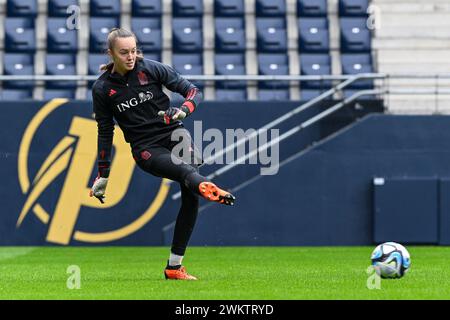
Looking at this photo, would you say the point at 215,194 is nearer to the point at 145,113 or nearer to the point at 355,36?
the point at 145,113

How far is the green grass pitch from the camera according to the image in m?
8.52

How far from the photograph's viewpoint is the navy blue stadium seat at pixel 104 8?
65.2ft

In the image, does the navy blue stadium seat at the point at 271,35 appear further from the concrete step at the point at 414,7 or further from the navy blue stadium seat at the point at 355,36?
the concrete step at the point at 414,7

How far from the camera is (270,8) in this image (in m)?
19.9

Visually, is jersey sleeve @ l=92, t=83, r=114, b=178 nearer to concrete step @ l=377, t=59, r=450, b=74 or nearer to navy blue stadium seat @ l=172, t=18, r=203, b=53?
navy blue stadium seat @ l=172, t=18, r=203, b=53

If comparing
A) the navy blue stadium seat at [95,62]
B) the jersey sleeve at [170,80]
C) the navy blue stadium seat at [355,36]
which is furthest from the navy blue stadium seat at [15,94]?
the jersey sleeve at [170,80]

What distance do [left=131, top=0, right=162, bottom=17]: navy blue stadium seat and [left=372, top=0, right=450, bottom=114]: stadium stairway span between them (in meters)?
3.52

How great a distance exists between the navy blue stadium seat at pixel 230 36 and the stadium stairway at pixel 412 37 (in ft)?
7.10

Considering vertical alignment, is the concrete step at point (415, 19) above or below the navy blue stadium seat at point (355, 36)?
above

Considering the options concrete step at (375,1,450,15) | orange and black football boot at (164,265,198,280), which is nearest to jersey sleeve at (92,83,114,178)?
orange and black football boot at (164,265,198,280)

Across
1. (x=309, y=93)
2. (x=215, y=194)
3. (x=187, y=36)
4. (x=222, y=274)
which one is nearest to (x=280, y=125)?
(x=309, y=93)

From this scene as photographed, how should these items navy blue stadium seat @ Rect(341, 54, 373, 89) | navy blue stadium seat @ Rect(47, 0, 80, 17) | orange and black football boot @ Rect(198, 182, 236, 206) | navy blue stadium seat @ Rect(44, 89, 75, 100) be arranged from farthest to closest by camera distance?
1. navy blue stadium seat @ Rect(47, 0, 80, 17)
2. navy blue stadium seat @ Rect(341, 54, 373, 89)
3. navy blue stadium seat @ Rect(44, 89, 75, 100)
4. orange and black football boot @ Rect(198, 182, 236, 206)
